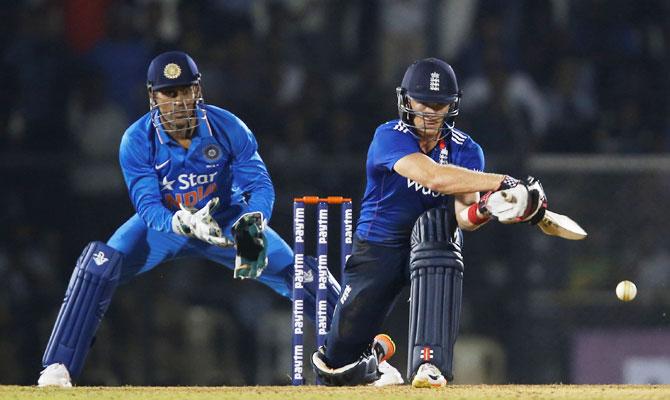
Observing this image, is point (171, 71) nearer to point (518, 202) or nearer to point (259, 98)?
point (518, 202)

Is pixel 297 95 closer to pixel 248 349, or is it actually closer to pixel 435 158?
pixel 248 349

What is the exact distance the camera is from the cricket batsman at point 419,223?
4668mm

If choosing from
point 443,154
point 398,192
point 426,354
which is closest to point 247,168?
point 398,192

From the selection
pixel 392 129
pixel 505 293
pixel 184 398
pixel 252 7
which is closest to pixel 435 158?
pixel 392 129

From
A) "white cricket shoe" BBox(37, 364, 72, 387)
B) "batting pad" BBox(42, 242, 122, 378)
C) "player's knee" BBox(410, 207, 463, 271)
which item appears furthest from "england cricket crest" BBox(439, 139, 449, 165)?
"white cricket shoe" BBox(37, 364, 72, 387)

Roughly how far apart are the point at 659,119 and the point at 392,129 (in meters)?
3.55

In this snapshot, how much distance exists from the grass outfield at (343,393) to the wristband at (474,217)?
56 centimetres

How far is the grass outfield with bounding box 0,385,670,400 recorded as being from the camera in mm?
4469

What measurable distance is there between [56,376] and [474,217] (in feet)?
5.66

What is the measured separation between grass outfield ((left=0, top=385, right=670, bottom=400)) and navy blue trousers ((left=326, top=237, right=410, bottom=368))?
0.25 metres

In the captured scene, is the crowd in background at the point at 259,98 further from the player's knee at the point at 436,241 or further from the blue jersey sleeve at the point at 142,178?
the player's knee at the point at 436,241

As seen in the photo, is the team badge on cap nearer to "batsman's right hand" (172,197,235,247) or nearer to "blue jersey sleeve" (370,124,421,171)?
"batsman's right hand" (172,197,235,247)

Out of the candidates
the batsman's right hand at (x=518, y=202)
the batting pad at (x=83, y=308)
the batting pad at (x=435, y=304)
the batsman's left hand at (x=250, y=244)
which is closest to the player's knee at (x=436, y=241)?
the batting pad at (x=435, y=304)

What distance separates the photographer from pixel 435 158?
502 cm
